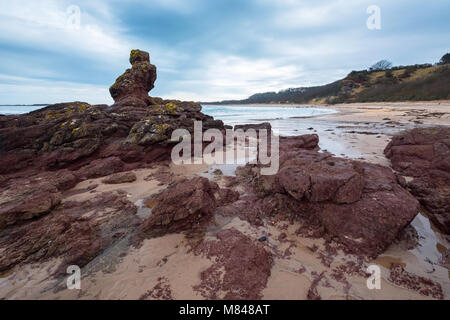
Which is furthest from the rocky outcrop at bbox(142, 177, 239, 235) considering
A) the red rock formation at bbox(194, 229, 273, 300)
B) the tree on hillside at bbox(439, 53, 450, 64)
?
the tree on hillside at bbox(439, 53, 450, 64)

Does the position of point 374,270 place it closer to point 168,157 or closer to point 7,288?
point 7,288

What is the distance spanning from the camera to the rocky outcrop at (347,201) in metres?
3.23

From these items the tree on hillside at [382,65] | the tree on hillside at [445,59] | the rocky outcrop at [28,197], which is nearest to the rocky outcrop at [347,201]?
the rocky outcrop at [28,197]

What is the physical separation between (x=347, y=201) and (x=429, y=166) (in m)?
4.65

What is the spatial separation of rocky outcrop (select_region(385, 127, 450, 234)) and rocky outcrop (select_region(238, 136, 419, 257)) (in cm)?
98

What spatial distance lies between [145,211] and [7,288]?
2401mm

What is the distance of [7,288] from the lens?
2.72 meters

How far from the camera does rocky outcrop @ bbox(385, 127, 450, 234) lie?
402 centimetres

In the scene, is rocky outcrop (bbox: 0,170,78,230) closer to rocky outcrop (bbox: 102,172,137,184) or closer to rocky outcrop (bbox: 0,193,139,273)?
rocky outcrop (bbox: 0,193,139,273)

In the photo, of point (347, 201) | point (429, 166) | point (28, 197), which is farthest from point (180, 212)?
point (429, 166)

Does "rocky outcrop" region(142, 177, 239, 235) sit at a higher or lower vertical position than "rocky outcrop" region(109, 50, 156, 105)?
lower

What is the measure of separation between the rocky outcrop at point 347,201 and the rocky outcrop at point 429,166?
0.98 meters
